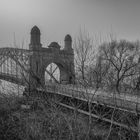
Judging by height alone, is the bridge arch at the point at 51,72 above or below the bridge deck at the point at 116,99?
above

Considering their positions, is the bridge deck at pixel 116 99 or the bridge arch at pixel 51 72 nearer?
the bridge arch at pixel 51 72

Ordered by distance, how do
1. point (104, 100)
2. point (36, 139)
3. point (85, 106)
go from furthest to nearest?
point (85, 106), point (104, 100), point (36, 139)

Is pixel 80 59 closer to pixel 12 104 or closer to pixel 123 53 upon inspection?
pixel 12 104

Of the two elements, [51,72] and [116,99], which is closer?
[51,72]

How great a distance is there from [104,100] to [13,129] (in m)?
6.17

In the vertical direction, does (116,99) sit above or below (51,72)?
below

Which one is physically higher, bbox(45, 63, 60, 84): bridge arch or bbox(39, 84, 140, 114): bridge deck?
bbox(45, 63, 60, 84): bridge arch

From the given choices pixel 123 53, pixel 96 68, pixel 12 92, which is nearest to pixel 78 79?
pixel 96 68

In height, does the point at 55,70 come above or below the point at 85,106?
above

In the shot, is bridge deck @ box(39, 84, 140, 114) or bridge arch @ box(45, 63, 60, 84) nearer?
bridge arch @ box(45, 63, 60, 84)

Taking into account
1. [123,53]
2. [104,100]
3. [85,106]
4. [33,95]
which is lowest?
[85,106]

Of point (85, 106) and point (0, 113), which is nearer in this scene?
point (0, 113)

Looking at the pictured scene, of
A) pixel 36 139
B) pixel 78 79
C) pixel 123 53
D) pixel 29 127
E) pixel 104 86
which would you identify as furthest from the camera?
pixel 123 53

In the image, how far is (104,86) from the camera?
837 cm
